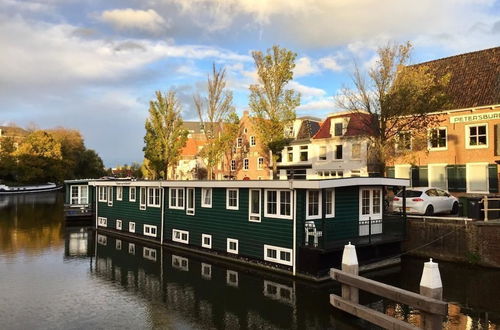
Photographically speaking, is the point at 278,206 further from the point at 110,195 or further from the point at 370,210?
the point at 110,195

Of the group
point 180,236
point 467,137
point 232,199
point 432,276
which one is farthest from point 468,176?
point 432,276

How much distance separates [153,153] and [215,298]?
35.0 metres

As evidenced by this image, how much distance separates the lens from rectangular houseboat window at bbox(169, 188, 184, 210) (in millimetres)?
23562

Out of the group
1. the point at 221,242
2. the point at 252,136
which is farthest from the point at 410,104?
the point at 252,136

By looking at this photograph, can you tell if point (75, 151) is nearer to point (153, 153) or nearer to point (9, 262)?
point (153, 153)

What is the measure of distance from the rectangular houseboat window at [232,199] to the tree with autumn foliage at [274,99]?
17.9 m

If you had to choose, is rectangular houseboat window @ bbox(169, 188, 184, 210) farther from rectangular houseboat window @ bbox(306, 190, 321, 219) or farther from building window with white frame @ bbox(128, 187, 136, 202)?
rectangular houseboat window @ bbox(306, 190, 321, 219)

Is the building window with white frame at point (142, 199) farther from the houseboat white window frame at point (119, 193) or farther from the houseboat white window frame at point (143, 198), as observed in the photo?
the houseboat white window frame at point (119, 193)

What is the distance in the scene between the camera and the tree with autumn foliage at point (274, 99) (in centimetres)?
3750

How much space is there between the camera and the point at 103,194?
104 feet

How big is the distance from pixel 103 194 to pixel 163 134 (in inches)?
684

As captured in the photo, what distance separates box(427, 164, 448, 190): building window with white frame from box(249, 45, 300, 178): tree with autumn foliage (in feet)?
41.9

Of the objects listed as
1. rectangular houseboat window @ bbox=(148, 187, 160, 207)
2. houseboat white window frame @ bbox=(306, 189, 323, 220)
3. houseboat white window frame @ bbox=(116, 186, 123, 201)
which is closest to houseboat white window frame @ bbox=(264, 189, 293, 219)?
houseboat white window frame @ bbox=(306, 189, 323, 220)

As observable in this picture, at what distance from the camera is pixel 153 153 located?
4766 cm
